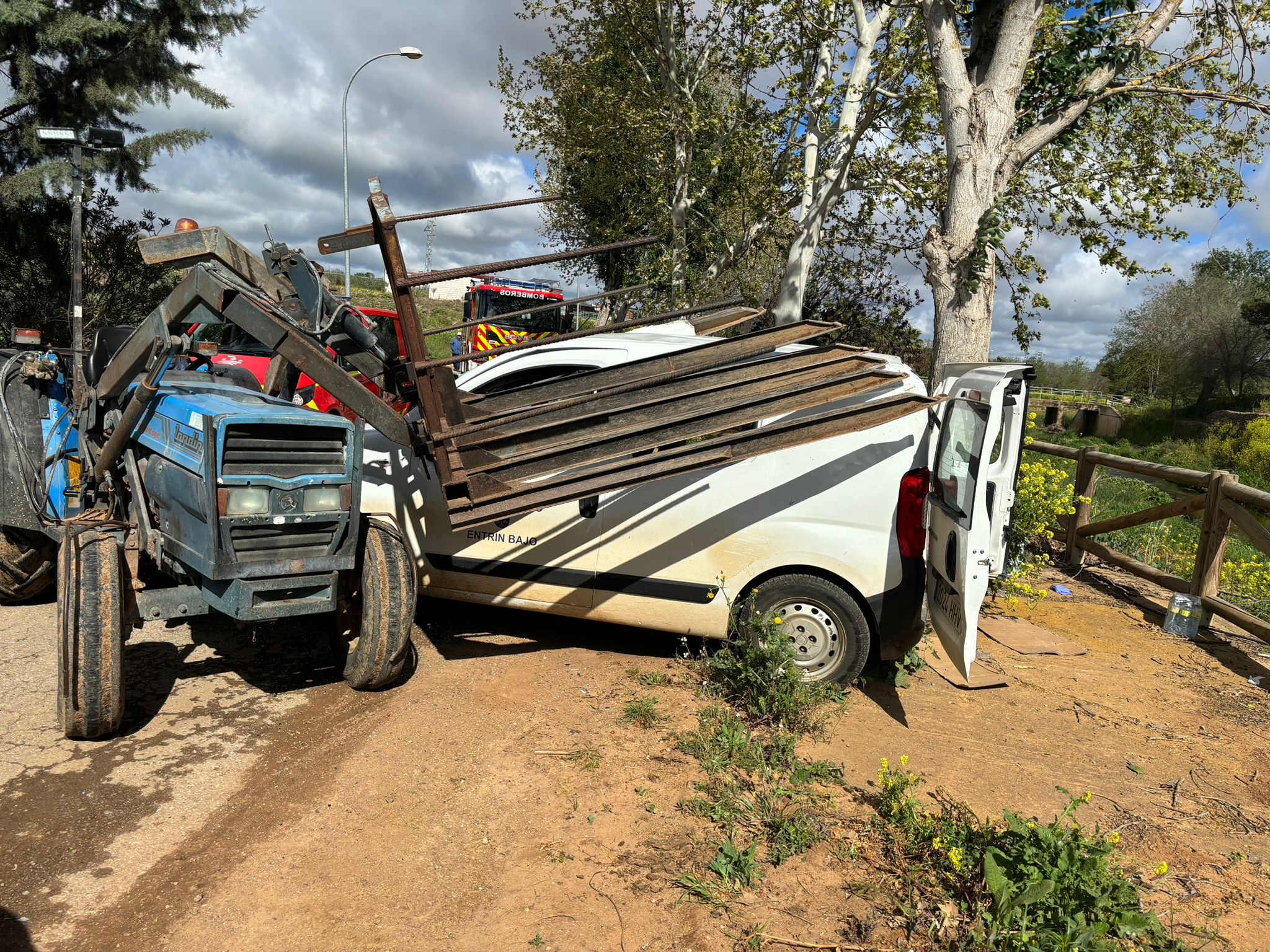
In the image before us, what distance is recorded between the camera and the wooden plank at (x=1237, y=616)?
561 cm

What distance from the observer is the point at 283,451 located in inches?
141

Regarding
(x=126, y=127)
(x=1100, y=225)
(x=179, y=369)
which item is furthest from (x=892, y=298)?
(x=126, y=127)

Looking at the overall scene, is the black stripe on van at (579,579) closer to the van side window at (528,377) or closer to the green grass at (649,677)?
the green grass at (649,677)

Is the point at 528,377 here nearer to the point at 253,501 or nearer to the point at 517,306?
the point at 253,501

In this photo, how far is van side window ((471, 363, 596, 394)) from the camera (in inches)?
198

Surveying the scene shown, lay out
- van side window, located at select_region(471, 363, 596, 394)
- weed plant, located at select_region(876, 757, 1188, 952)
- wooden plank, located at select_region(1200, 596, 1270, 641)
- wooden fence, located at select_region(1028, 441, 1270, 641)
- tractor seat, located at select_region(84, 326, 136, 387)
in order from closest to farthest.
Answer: weed plant, located at select_region(876, 757, 1188, 952) → tractor seat, located at select_region(84, 326, 136, 387) → van side window, located at select_region(471, 363, 596, 394) → wooden plank, located at select_region(1200, 596, 1270, 641) → wooden fence, located at select_region(1028, 441, 1270, 641)

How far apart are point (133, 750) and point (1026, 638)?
5.80m

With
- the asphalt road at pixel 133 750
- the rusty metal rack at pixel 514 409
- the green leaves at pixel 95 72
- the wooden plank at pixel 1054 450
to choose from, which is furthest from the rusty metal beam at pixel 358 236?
the green leaves at pixel 95 72

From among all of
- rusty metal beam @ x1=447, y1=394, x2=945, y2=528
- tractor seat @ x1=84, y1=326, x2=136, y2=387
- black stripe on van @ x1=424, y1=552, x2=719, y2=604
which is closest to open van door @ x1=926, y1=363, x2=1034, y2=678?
rusty metal beam @ x1=447, y1=394, x2=945, y2=528

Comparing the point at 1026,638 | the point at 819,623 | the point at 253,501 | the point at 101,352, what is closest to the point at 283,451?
the point at 253,501

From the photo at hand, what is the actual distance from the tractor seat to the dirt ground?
1.63m

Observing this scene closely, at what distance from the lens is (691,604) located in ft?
14.7

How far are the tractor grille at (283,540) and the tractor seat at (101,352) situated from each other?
1.72 m

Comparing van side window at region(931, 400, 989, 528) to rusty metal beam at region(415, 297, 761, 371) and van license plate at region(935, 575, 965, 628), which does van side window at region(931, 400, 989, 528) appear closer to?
van license plate at region(935, 575, 965, 628)
